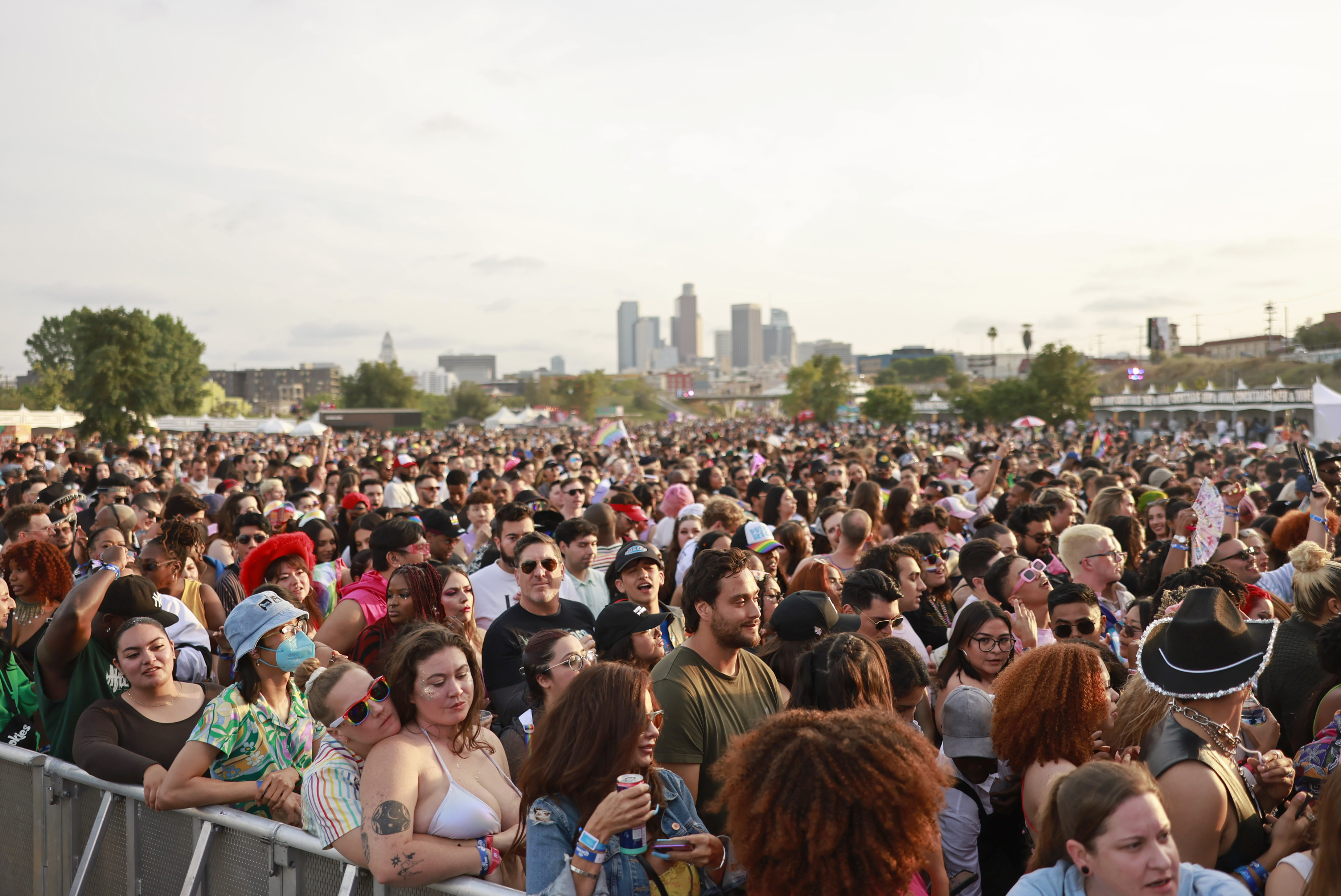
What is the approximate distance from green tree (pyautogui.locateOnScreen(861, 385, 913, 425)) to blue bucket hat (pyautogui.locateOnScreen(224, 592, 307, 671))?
228ft

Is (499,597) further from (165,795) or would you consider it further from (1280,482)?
(1280,482)

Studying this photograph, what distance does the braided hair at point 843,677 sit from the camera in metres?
3.54

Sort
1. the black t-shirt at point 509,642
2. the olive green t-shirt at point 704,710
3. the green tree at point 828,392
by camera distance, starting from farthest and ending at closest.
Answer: the green tree at point 828,392 → the black t-shirt at point 509,642 → the olive green t-shirt at point 704,710

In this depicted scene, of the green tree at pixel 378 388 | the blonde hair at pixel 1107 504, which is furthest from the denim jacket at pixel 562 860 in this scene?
the green tree at pixel 378 388

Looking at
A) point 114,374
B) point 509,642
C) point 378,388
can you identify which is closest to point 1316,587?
point 509,642

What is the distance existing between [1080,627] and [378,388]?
106 m

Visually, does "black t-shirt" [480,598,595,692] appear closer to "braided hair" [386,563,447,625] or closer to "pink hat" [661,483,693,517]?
"braided hair" [386,563,447,625]

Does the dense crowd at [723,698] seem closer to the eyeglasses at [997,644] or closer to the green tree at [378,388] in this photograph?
the eyeglasses at [997,644]

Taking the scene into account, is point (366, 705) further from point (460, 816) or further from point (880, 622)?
point (880, 622)

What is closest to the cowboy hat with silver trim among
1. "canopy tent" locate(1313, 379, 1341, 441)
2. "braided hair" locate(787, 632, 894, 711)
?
"braided hair" locate(787, 632, 894, 711)

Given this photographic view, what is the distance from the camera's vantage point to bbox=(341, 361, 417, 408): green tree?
105 metres

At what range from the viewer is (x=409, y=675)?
351 centimetres

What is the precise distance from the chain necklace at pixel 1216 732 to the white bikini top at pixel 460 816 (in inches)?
86.0

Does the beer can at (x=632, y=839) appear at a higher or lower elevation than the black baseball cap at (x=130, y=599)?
lower
